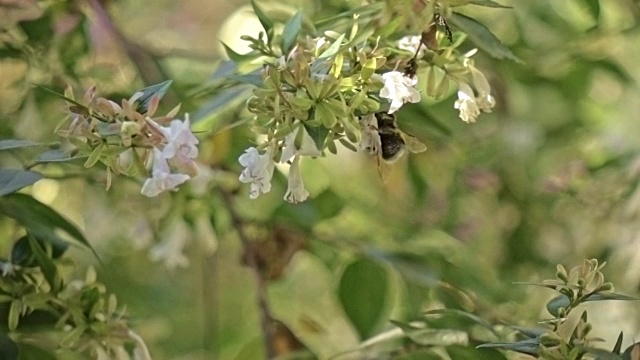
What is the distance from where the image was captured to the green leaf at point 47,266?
0.47 meters

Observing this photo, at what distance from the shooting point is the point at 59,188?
88 cm

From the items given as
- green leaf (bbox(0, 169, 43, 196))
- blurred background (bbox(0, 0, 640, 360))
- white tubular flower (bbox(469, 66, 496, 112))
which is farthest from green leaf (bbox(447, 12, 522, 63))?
green leaf (bbox(0, 169, 43, 196))

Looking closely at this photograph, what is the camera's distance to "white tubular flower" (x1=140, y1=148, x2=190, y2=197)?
1.23ft

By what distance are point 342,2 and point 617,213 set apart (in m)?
0.32

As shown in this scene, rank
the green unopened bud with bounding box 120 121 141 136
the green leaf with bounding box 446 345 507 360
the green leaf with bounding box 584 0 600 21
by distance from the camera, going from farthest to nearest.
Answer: the green leaf with bounding box 584 0 600 21 < the green leaf with bounding box 446 345 507 360 < the green unopened bud with bounding box 120 121 141 136

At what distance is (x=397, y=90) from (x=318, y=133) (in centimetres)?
4

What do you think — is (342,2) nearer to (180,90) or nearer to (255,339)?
(180,90)

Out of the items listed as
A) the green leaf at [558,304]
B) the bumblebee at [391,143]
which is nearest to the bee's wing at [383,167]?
the bumblebee at [391,143]

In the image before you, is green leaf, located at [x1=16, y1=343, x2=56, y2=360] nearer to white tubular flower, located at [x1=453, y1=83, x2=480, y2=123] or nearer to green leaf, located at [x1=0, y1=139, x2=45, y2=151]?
green leaf, located at [x1=0, y1=139, x2=45, y2=151]

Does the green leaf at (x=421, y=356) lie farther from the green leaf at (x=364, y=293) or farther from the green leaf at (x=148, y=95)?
the green leaf at (x=148, y=95)

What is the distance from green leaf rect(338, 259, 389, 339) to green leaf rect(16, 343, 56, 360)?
0.22m

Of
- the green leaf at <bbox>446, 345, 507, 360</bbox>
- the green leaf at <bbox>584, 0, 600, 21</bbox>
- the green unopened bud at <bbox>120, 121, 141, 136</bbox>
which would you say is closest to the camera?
the green unopened bud at <bbox>120, 121, 141, 136</bbox>

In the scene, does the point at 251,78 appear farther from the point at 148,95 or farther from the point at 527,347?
the point at 527,347

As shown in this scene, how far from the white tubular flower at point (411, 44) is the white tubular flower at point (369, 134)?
0.18ft
